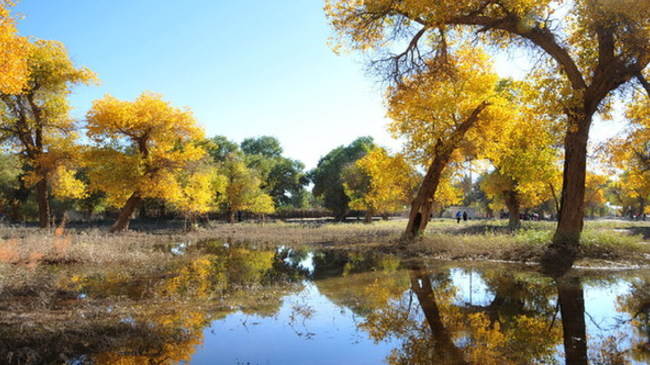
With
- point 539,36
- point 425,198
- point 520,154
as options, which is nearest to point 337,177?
point 520,154

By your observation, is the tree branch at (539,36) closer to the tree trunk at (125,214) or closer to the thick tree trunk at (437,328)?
the thick tree trunk at (437,328)

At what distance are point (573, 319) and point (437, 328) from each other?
235cm

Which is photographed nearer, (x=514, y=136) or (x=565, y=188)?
(x=565, y=188)

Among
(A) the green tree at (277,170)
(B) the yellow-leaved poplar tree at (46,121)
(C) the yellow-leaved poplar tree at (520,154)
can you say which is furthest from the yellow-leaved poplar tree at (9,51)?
(A) the green tree at (277,170)

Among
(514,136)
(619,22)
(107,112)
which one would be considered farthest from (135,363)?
(107,112)

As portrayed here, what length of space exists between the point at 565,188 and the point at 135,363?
541 inches

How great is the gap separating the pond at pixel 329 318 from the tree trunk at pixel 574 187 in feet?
7.51

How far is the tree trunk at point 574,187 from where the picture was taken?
12.9 metres

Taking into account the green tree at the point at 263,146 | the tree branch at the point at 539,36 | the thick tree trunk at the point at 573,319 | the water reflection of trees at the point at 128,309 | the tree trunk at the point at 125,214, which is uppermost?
the green tree at the point at 263,146

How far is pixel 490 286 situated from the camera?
9.38 metres

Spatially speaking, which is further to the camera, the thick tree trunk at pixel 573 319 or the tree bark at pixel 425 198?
the tree bark at pixel 425 198

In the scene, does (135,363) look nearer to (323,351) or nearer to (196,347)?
(196,347)

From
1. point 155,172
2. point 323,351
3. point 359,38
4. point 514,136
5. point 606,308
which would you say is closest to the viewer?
point 323,351

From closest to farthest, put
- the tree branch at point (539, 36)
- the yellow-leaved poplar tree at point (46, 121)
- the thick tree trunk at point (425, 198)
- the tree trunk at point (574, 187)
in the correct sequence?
the tree branch at point (539, 36) → the tree trunk at point (574, 187) → the thick tree trunk at point (425, 198) → the yellow-leaved poplar tree at point (46, 121)
